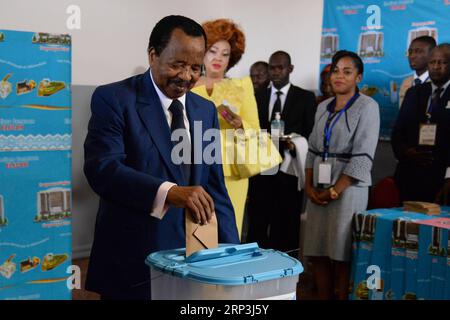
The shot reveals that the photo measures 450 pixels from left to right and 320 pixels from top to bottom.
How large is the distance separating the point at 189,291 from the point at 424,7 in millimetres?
4406

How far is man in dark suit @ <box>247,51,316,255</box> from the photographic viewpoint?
504 cm

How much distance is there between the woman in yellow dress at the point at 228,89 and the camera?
3264mm

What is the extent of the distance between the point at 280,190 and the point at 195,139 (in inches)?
129

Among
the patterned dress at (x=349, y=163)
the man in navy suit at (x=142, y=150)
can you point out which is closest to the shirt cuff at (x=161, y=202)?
the man in navy suit at (x=142, y=150)

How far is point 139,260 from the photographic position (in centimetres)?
177

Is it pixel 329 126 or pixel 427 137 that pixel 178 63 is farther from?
pixel 427 137

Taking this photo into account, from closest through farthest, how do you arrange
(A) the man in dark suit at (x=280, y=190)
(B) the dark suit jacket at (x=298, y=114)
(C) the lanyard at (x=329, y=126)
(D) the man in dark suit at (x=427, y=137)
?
(C) the lanyard at (x=329, y=126) < (D) the man in dark suit at (x=427, y=137) < (A) the man in dark suit at (x=280, y=190) < (B) the dark suit jacket at (x=298, y=114)

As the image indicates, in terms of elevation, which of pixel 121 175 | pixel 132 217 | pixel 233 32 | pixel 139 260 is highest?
pixel 233 32

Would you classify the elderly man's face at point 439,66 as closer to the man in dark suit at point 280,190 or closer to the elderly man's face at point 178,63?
the man in dark suit at point 280,190

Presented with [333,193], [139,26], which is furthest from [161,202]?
[139,26]

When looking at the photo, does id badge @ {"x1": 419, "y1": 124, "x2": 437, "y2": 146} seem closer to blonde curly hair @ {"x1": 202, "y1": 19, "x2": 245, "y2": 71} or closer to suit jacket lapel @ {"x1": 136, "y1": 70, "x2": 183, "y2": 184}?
blonde curly hair @ {"x1": 202, "y1": 19, "x2": 245, "y2": 71}

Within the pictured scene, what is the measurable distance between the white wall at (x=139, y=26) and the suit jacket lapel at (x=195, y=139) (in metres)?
4.09

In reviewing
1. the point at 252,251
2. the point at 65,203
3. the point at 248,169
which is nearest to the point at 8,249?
the point at 65,203
